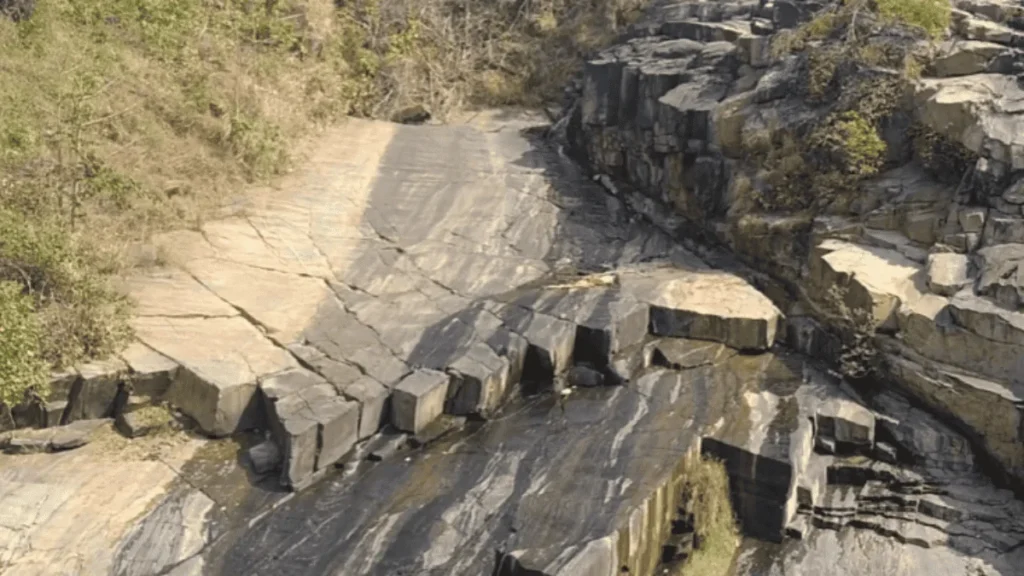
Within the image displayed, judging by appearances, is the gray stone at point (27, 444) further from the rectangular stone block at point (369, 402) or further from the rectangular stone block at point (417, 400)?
the rectangular stone block at point (417, 400)

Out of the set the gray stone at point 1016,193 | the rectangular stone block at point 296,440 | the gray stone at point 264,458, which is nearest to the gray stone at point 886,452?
the gray stone at point 1016,193

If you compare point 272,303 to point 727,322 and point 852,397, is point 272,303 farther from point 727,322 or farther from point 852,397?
point 852,397

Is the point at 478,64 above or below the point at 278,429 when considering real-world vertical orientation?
above

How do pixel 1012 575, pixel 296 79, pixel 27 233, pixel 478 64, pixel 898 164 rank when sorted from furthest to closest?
pixel 478 64 → pixel 296 79 → pixel 898 164 → pixel 27 233 → pixel 1012 575

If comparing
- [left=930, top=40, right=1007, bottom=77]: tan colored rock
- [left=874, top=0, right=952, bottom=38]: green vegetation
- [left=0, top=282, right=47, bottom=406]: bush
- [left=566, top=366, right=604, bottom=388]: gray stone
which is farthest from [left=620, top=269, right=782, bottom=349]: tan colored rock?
[left=0, top=282, right=47, bottom=406]: bush

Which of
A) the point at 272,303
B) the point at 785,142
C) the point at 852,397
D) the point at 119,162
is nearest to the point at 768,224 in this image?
the point at 785,142

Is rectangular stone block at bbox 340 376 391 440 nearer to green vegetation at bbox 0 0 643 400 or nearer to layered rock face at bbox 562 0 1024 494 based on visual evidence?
green vegetation at bbox 0 0 643 400
